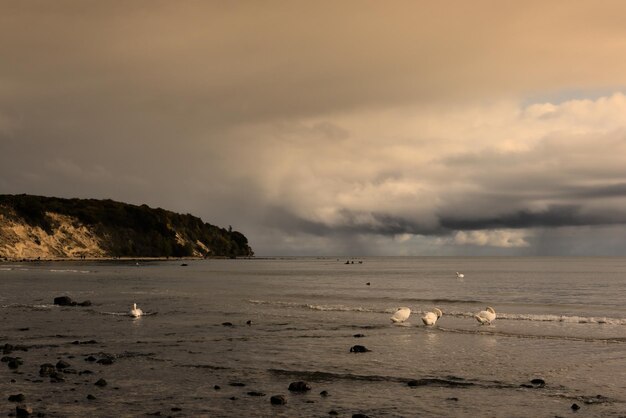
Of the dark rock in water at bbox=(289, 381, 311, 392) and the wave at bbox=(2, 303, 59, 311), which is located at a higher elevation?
the dark rock in water at bbox=(289, 381, 311, 392)

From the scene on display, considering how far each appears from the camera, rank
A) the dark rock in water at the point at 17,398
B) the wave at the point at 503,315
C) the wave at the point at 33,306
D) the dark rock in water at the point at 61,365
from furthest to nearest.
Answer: the wave at the point at 33,306, the wave at the point at 503,315, the dark rock in water at the point at 61,365, the dark rock in water at the point at 17,398

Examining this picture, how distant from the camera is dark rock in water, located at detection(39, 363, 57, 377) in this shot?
2172 centimetres

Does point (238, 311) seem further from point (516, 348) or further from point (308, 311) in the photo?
point (516, 348)

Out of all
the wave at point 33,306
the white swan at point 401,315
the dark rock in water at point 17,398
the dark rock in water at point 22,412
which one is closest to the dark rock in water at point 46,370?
the dark rock in water at point 17,398

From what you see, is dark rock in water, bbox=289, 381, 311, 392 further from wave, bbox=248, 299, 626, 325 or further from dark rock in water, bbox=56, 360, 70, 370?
wave, bbox=248, 299, 626, 325

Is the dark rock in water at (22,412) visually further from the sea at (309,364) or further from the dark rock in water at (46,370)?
the dark rock in water at (46,370)

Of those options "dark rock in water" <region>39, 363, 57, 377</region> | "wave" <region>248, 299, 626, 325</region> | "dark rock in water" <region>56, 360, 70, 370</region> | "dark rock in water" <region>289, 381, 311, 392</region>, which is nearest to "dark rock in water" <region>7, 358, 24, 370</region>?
"dark rock in water" <region>39, 363, 57, 377</region>

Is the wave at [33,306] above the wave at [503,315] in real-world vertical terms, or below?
below

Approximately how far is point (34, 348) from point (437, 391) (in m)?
18.1

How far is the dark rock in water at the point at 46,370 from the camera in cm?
2172

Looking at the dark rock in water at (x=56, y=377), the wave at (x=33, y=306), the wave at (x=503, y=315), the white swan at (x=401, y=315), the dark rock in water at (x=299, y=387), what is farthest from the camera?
the wave at (x=33, y=306)

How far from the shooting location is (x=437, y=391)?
20109 mm

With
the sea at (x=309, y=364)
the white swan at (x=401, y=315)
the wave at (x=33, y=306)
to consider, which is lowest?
the wave at (x=33, y=306)

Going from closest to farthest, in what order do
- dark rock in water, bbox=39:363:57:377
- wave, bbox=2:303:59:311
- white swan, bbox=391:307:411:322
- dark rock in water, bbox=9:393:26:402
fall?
1. dark rock in water, bbox=9:393:26:402
2. dark rock in water, bbox=39:363:57:377
3. white swan, bbox=391:307:411:322
4. wave, bbox=2:303:59:311
